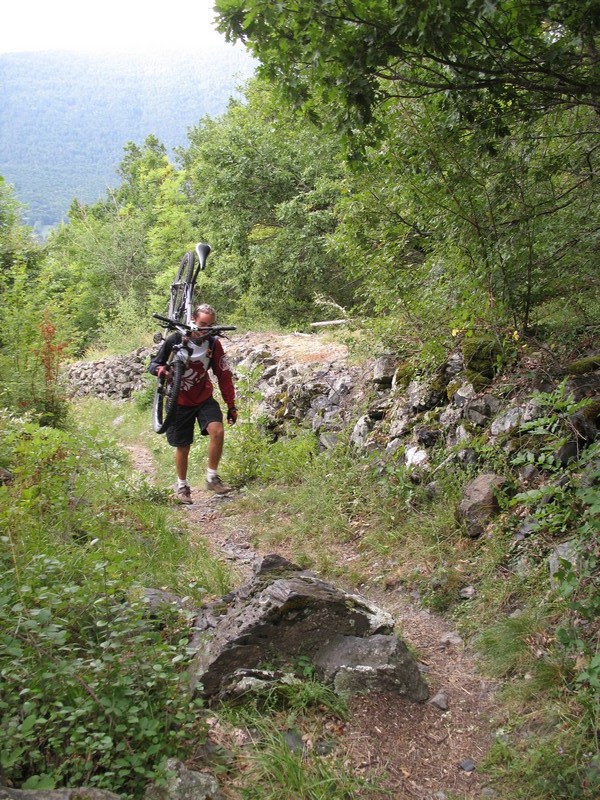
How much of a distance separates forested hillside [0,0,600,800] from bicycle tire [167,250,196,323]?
2143 millimetres

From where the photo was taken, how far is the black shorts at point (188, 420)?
7203 millimetres

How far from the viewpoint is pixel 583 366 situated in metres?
4.71

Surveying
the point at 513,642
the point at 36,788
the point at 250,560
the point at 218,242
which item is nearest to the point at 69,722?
the point at 36,788

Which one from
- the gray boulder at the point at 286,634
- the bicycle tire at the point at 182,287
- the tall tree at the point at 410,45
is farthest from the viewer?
the bicycle tire at the point at 182,287

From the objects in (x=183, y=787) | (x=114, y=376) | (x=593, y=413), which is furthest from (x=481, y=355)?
(x=114, y=376)

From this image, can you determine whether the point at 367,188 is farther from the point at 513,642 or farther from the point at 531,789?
the point at 531,789

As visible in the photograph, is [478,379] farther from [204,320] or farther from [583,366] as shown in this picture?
[204,320]

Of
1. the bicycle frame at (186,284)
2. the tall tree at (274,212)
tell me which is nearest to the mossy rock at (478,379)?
the bicycle frame at (186,284)

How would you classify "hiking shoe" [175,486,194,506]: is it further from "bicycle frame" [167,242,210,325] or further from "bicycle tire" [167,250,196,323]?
"bicycle tire" [167,250,196,323]

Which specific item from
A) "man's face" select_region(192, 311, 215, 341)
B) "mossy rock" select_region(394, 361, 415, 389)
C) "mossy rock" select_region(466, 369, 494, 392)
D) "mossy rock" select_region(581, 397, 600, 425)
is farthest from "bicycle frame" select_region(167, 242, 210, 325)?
"mossy rock" select_region(581, 397, 600, 425)

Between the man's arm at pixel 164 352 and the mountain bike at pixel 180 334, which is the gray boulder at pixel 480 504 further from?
the man's arm at pixel 164 352

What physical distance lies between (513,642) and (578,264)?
2.89 metres

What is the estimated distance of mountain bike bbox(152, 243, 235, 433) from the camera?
6.98 meters

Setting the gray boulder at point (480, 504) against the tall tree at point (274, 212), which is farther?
the tall tree at point (274, 212)
